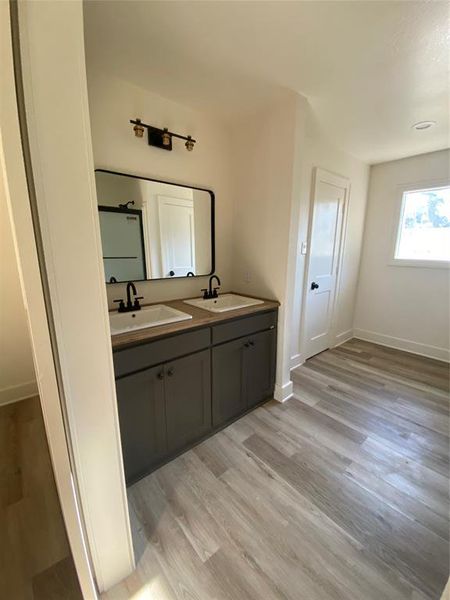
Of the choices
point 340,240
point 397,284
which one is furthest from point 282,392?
point 397,284

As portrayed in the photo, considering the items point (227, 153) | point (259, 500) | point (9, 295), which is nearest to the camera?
point (259, 500)

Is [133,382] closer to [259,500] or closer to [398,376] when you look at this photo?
[259,500]

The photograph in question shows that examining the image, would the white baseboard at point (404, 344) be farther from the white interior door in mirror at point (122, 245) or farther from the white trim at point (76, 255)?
the white trim at point (76, 255)

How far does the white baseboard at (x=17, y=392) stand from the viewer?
2.23m

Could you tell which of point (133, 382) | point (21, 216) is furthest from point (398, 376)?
point (21, 216)

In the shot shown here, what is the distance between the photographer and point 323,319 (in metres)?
3.26

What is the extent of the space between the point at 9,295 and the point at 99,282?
6.38 ft

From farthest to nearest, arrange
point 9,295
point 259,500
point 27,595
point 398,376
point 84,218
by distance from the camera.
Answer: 1. point 398,376
2. point 9,295
3. point 259,500
4. point 27,595
5. point 84,218

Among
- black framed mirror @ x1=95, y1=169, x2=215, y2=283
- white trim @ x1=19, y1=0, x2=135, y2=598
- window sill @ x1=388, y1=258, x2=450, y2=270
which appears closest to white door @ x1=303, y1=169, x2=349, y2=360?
window sill @ x1=388, y1=258, x2=450, y2=270

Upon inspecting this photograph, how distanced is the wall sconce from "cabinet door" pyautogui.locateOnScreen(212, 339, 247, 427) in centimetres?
158

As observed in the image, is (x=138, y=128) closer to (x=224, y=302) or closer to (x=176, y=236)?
(x=176, y=236)

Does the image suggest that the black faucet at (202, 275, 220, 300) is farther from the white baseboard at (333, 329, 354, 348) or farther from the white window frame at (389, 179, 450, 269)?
the white window frame at (389, 179, 450, 269)

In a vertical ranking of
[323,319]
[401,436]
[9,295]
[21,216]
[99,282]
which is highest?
[21,216]

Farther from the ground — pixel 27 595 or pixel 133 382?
pixel 133 382
